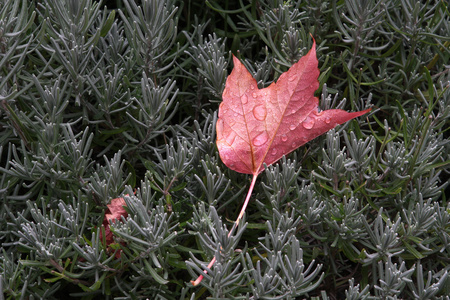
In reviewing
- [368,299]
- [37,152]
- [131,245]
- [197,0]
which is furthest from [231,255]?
[197,0]

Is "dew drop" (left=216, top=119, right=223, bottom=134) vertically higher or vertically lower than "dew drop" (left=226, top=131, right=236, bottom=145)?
higher

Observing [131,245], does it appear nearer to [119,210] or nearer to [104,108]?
[119,210]

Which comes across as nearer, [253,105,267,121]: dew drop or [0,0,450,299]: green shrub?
[0,0,450,299]: green shrub

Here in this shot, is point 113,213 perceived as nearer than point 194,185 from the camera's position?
Yes

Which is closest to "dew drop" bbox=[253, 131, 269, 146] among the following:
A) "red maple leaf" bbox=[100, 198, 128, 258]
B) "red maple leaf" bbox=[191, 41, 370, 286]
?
"red maple leaf" bbox=[191, 41, 370, 286]

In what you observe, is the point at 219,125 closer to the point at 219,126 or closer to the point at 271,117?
the point at 219,126

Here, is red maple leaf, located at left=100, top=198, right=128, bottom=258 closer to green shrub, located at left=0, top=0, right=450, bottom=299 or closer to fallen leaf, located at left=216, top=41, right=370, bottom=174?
green shrub, located at left=0, top=0, right=450, bottom=299

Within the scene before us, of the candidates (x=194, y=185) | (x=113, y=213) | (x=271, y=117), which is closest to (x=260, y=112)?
(x=271, y=117)
